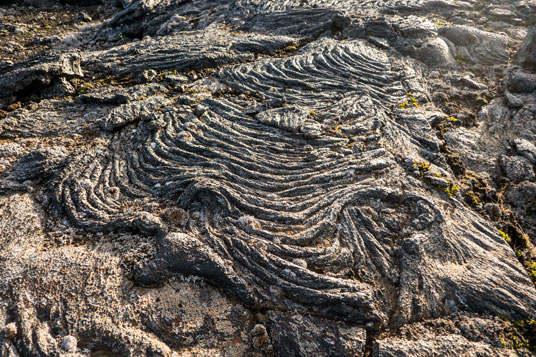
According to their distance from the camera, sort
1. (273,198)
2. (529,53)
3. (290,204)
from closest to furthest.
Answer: (290,204) < (273,198) < (529,53)

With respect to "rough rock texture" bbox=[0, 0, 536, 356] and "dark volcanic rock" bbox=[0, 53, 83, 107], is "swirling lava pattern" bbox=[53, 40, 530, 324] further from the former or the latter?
"dark volcanic rock" bbox=[0, 53, 83, 107]

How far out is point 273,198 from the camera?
279 inches

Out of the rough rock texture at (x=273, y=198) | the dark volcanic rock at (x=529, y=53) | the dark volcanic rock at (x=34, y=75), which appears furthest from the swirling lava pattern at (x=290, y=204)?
the dark volcanic rock at (x=529, y=53)

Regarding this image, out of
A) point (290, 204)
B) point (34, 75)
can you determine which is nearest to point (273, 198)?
point (290, 204)

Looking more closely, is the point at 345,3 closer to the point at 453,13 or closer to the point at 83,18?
the point at 453,13

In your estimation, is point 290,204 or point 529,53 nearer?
point 290,204

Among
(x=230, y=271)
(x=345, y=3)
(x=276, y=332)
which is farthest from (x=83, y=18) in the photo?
(x=276, y=332)

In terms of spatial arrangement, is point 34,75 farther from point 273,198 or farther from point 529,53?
point 529,53

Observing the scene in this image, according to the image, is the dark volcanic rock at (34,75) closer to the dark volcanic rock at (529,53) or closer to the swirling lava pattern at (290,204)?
the swirling lava pattern at (290,204)

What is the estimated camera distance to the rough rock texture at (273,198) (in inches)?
217

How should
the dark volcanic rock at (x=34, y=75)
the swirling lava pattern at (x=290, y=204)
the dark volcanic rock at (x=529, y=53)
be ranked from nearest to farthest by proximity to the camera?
the swirling lava pattern at (x=290, y=204)
the dark volcanic rock at (x=34, y=75)
the dark volcanic rock at (x=529, y=53)

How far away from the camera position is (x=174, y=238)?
6340mm

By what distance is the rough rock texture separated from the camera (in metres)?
5.50

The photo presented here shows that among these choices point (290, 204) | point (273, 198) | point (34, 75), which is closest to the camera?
point (290, 204)
